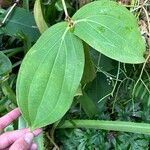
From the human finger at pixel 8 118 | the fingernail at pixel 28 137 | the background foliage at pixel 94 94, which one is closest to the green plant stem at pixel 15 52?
the background foliage at pixel 94 94

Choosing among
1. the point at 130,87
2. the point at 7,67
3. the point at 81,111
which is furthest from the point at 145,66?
the point at 7,67

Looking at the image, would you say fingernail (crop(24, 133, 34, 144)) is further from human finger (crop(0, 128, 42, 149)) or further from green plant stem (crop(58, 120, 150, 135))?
green plant stem (crop(58, 120, 150, 135))

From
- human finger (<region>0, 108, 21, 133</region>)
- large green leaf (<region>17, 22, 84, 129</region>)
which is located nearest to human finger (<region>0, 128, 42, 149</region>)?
human finger (<region>0, 108, 21, 133</region>)

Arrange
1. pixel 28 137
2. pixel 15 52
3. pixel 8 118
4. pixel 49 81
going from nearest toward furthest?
pixel 49 81 < pixel 28 137 < pixel 8 118 < pixel 15 52

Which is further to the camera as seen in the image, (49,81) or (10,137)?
(10,137)

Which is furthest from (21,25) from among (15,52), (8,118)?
(8,118)

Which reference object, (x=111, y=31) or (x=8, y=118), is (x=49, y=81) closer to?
(x=111, y=31)
